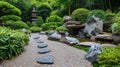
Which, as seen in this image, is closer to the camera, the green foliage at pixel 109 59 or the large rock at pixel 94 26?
the green foliage at pixel 109 59

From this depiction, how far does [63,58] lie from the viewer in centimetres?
674

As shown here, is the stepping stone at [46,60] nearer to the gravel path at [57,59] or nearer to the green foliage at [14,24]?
the gravel path at [57,59]

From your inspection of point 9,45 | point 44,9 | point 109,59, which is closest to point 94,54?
point 109,59

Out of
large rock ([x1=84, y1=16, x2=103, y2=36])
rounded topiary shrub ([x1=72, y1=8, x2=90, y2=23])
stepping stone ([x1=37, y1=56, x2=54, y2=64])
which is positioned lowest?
stepping stone ([x1=37, y1=56, x2=54, y2=64])

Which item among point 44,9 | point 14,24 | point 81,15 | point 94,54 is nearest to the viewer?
point 94,54

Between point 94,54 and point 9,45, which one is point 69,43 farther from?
point 9,45

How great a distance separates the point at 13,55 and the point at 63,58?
1.77m

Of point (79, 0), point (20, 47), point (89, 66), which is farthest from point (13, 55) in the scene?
point (79, 0)

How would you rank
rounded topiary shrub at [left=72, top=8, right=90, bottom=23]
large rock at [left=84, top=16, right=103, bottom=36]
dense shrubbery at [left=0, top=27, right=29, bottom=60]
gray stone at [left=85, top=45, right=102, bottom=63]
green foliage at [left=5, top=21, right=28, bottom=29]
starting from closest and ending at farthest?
1. gray stone at [left=85, top=45, right=102, bottom=63]
2. dense shrubbery at [left=0, top=27, right=29, bottom=60]
3. large rock at [left=84, top=16, right=103, bottom=36]
4. rounded topiary shrub at [left=72, top=8, right=90, bottom=23]
5. green foliage at [left=5, top=21, right=28, bottom=29]

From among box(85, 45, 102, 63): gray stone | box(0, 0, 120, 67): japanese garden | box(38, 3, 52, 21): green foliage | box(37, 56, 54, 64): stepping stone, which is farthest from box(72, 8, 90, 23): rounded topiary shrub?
box(38, 3, 52, 21): green foliage

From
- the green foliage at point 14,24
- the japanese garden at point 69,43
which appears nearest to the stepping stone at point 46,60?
the japanese garden at point 69,43

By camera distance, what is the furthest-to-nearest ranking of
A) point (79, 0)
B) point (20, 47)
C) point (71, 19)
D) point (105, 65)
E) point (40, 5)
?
1. point (40, 5)
2. point (79, 0)
3. point (71, 19)
4. point (20, 47)
5. point (105, 65)

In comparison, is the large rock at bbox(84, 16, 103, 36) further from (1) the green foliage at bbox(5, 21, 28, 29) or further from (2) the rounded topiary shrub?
(1) the green foliage at bbox(5, 21, 28, 29)

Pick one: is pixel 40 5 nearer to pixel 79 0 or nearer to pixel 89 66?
pixel 79 0
